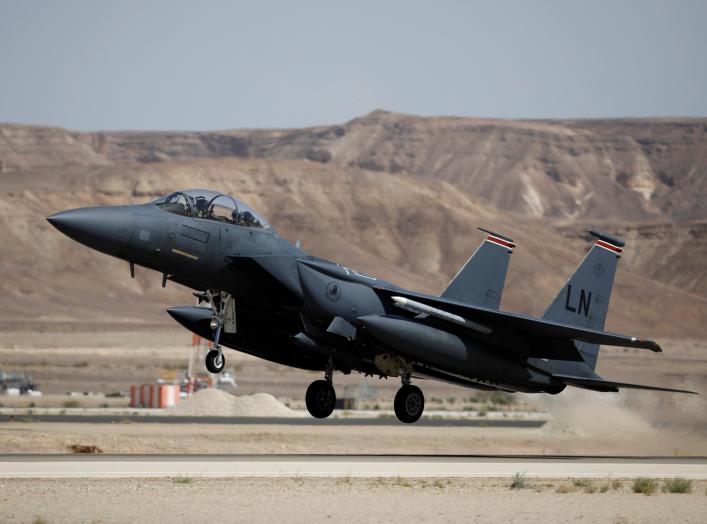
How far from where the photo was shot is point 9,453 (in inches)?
1054

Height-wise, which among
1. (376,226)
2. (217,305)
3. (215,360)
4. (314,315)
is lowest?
(215,360)

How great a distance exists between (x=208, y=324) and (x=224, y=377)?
42.2 m

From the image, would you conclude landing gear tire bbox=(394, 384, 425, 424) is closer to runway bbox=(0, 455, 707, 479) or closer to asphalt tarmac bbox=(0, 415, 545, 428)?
runway bbox=(0, 455, 707, 479)

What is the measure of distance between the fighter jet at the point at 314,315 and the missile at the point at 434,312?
3 centimetres

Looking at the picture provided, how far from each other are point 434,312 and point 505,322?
1.80 m

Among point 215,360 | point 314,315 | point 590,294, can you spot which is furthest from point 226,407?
point 215,360

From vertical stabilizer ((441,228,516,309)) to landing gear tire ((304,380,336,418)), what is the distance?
4.07 meters

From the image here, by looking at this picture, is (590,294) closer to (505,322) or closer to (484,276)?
(484,276)

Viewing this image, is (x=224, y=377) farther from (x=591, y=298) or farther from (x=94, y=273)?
(x=94, y=273)

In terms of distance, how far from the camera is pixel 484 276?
27516 millimetres

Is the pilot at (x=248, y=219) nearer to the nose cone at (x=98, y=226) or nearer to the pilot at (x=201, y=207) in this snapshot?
the pilot at (x=201, y=207)

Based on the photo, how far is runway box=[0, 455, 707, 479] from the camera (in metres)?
21.7

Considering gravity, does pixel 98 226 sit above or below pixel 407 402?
above

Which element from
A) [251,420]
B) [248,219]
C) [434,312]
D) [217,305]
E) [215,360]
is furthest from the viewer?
[251,420]
